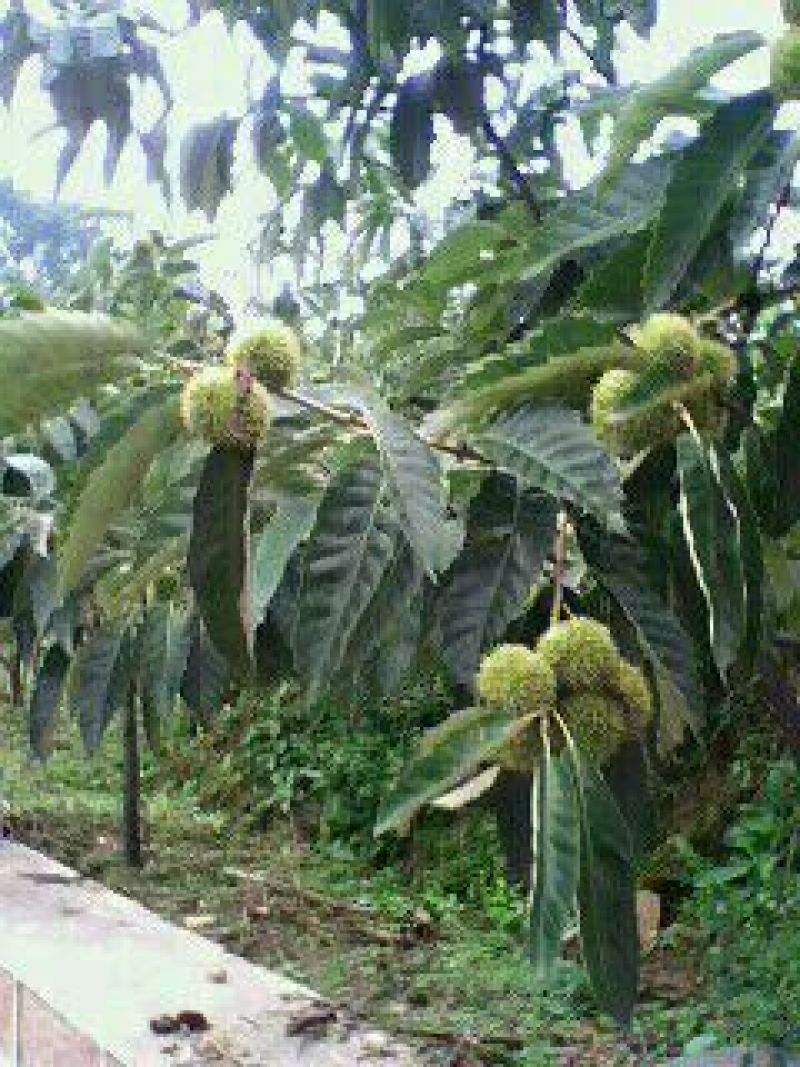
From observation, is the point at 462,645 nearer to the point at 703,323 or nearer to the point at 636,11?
the point at 703,323

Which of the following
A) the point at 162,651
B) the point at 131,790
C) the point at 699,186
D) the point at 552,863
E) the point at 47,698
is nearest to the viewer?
the point at 552,863

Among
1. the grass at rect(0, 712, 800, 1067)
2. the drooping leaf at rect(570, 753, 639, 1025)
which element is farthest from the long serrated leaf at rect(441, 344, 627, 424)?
the grass at rect(0, 712, 800, 1067)

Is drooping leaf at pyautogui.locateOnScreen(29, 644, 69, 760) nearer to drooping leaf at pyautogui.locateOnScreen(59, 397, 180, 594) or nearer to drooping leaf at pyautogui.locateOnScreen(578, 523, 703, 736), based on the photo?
drooping leaf at pyautogui.locateOnScreen(59, 397, 180, 594)

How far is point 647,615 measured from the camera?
853mm

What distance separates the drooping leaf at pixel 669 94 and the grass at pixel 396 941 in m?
1.31

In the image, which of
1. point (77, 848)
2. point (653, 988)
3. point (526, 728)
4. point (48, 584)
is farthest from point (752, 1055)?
point (77, 848)

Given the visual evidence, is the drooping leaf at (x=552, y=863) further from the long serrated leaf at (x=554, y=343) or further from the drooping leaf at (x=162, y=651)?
the drooping leaf at (x=162, y=651)

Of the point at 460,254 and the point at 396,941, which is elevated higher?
the point at 460,254

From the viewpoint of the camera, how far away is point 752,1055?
1.71 metres

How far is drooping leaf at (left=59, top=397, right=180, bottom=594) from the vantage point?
824 millimetres

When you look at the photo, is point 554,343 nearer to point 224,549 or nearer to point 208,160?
point 224,549

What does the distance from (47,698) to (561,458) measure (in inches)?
59.4

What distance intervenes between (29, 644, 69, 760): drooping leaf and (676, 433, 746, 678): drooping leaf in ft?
5.06

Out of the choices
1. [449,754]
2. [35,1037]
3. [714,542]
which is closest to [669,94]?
[714,542]
